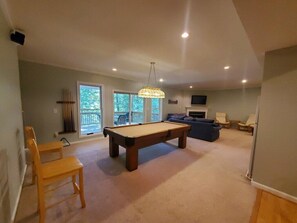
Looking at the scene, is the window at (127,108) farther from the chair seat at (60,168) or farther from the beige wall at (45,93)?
the chair seat at (60,168)

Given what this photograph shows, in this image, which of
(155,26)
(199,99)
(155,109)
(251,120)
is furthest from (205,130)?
(199,99)

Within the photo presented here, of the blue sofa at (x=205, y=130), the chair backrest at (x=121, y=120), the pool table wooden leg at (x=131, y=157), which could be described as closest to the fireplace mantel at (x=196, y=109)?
the blue sofa at (x=205, y=130)

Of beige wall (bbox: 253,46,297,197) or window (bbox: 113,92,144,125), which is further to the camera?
window (bbox: 113,92,144,125)

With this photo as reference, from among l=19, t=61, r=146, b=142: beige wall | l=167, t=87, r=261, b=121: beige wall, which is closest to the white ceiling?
l=19, t=61, r=146, b=142: beige wall

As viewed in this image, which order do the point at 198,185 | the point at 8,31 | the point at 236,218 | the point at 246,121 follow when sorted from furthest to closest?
the point at 246,121
the point at 198,185
the point at 8,31
the point at 236,218

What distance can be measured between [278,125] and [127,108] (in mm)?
5010

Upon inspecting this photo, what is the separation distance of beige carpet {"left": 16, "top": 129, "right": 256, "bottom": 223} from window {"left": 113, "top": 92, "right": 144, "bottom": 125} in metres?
2.55

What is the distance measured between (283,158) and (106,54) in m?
3.76

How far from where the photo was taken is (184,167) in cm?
292

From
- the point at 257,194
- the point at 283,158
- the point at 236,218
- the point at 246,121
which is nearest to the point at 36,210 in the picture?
the point at 236,218

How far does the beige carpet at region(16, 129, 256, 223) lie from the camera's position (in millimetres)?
1657

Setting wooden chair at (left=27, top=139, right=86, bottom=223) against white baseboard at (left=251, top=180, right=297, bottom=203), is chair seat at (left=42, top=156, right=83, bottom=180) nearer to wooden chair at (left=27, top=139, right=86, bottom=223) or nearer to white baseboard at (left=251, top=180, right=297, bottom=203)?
wooden chair at (left=27, top=139, right=86, bottom=223)

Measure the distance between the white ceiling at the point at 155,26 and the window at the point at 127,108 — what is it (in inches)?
115

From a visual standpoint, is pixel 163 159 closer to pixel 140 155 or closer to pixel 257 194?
pixel 140 155
